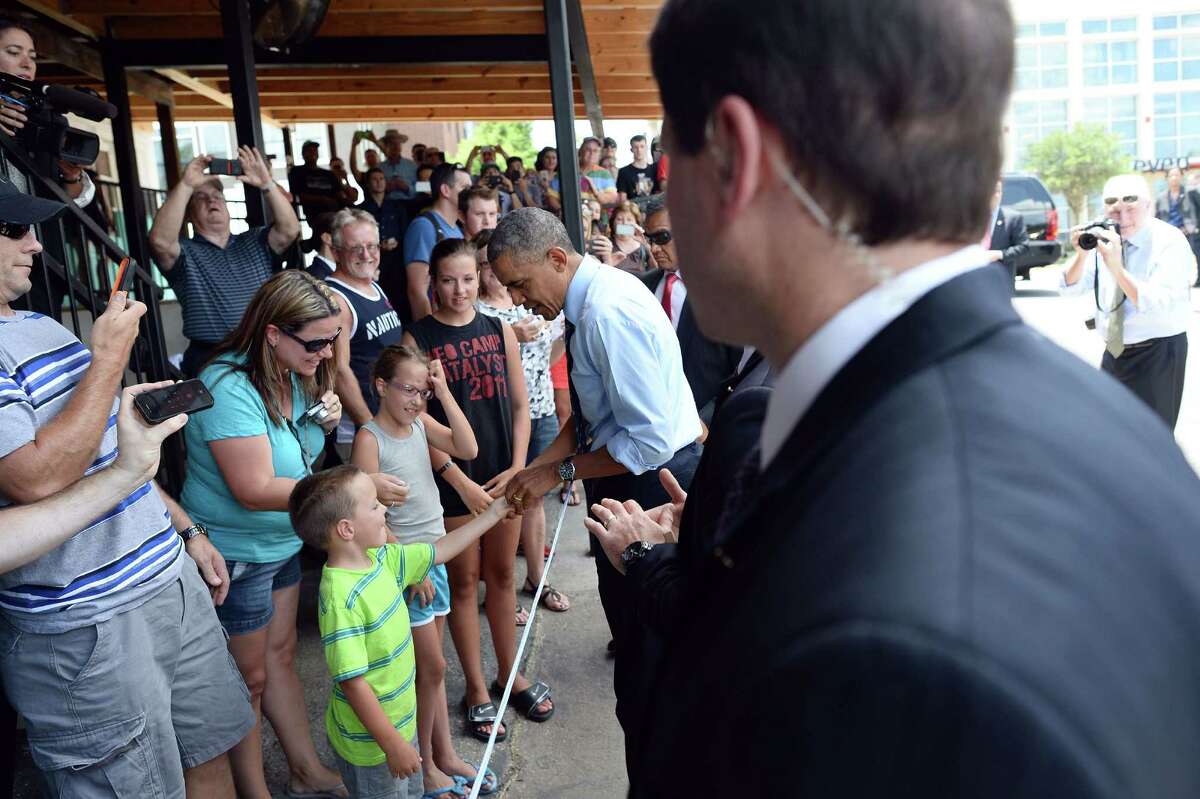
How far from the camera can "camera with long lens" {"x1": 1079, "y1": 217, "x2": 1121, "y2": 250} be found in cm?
576

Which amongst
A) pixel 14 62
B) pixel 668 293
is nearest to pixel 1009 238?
pixel 668 293

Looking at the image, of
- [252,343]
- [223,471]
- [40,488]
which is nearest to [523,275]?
[252,343]

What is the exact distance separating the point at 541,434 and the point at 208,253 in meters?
1.91

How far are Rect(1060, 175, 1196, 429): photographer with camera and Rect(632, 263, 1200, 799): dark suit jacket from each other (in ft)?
18.6

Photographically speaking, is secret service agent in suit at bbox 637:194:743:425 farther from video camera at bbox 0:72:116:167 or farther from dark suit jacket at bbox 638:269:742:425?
video camera at bbox 0:72:116:167

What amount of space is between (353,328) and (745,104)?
12.2 feet

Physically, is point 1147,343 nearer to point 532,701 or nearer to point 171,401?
point 532,701

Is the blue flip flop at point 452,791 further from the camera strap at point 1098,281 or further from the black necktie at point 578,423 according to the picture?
the camera strap at point 1098,281

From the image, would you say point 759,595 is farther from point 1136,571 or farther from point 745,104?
point 745,104

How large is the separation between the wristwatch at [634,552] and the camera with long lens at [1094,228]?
16.5ft

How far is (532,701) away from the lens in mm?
3896

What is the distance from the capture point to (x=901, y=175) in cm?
72

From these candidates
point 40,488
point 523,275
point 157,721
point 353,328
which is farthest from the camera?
point 353,328

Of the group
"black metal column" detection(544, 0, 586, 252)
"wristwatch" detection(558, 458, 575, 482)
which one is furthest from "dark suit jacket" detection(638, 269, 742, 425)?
"black metal column" detection(544, 0, 586, 252)
